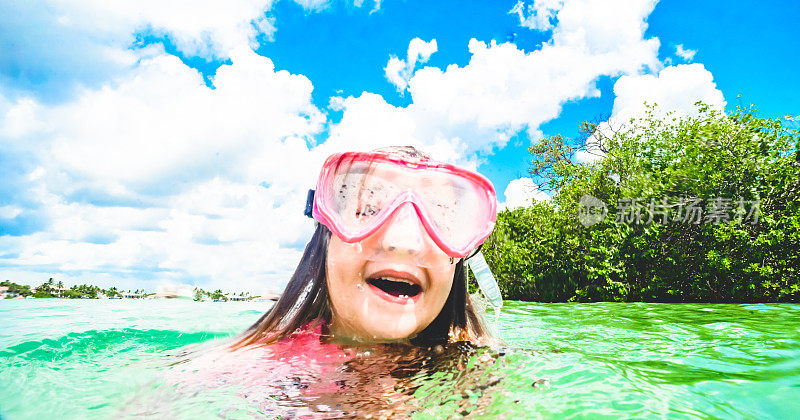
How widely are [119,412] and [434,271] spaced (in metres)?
1.26

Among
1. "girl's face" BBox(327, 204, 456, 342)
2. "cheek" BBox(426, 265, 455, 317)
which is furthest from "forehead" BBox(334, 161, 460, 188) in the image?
"cheek" BBox(426, 265, 455, 317)

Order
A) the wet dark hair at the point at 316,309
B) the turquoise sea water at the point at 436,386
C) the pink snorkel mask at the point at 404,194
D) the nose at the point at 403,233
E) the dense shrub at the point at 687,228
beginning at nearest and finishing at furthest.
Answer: the turquoise sea water at the point at 436,386 < the nose at the point at 403,233 < the pink snorkel mask at the point at 404,194 < the wet dark hair at the point at 316,309 < the dense shrub at the point at 687,228

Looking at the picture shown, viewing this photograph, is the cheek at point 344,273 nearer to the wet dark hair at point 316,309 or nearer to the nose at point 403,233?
the nose at point 403,233

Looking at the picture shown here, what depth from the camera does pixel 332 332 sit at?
7.14ft

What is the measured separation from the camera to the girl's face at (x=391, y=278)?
1.84 meters

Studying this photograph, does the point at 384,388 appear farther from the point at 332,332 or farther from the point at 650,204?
the point at 650,204

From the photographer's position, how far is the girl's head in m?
1.86

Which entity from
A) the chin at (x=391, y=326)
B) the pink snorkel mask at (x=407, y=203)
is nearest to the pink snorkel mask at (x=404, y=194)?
the pink snorkel mask at (x=407, y=203)

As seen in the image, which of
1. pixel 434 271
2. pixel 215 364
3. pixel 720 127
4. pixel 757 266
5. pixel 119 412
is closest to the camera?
pixel 119 412

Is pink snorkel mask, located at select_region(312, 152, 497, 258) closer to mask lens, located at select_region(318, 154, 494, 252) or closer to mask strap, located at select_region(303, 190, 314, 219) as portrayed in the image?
mask lens, located at select_region(318, 154, 494, 252)

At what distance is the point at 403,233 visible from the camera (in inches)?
72.9

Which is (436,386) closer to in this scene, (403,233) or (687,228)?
(403,233)

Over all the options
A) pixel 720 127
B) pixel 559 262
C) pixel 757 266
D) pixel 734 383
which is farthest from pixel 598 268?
pixel 734 383

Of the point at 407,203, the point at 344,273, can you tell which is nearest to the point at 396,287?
the point at 344,273
